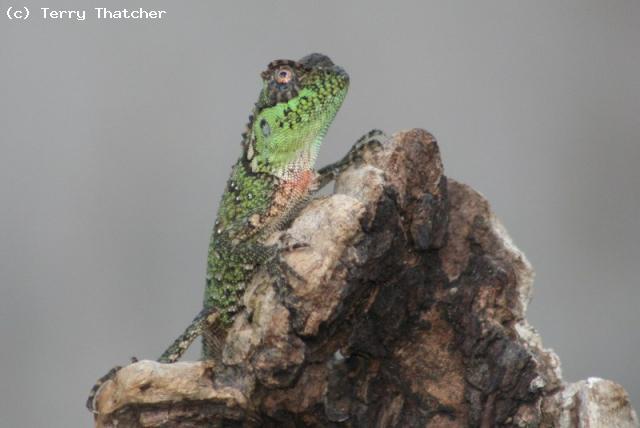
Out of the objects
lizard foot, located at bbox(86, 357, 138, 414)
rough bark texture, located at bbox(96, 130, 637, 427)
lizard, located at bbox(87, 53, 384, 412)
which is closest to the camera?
rough bark texture, located at bbox(96, 130, 637, 427)

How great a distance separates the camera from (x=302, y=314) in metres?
2.77

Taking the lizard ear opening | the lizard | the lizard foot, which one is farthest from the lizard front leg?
the lizard foot

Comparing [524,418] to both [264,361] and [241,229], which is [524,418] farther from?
[241,229]

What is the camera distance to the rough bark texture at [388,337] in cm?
282

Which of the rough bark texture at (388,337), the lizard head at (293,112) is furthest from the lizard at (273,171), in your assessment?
the rough bark texture at (388,337)

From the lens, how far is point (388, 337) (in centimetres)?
321

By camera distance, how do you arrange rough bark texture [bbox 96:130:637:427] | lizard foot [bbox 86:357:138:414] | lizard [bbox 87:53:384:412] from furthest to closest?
1. lizard [bbox 87:53:384:412]
2. lizard foot [bbox 86:357:138:414]
3. rough bark texture [bbox 96:130:637:427]

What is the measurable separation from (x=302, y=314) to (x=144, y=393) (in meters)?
0.62

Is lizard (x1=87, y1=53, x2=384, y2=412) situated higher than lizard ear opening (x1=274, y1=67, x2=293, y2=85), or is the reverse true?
lizard ear opening (x1=274, y1=67, x2=293, y2=85)

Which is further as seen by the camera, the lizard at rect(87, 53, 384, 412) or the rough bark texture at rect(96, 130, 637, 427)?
the lizard at rect(87, 53, 384, 412)

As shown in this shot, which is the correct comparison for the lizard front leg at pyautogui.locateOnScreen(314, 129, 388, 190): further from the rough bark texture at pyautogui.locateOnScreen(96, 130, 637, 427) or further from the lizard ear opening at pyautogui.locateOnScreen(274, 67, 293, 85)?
the lizard ear opening at pyautogui.locateOnScreen(274, 67, 293, 85)

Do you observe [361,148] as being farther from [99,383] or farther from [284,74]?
[99,383]

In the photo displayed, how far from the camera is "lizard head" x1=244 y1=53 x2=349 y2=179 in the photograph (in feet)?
11.0

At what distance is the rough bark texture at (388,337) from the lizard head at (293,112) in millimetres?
282
